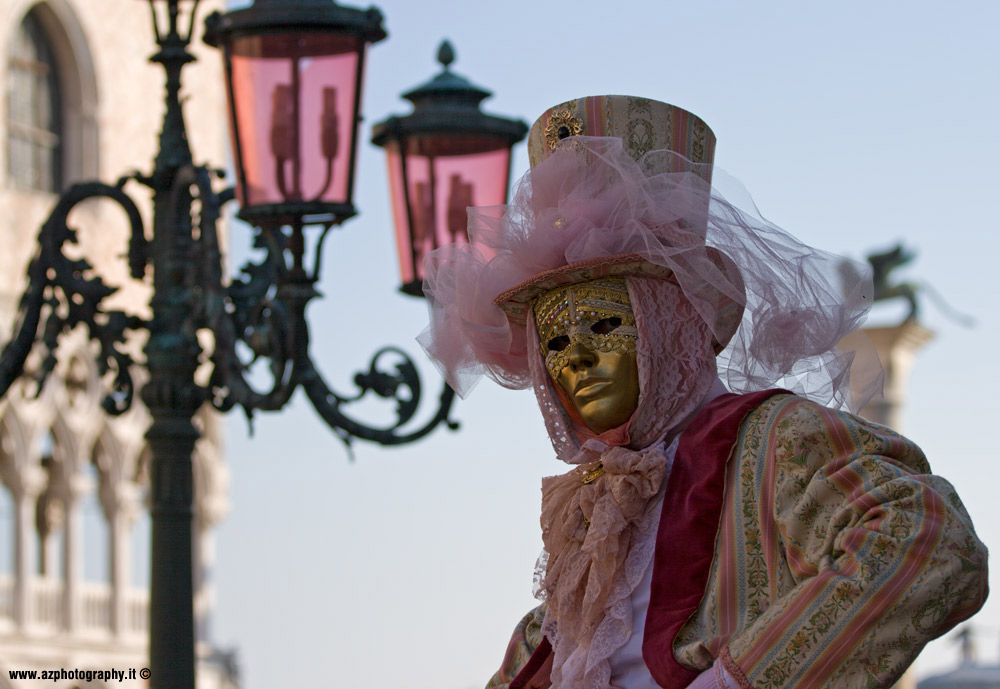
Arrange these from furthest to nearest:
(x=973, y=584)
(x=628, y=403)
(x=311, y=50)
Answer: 1. (x=311, y=50)
2. (x=628, y=403)
3. (x=973, y=584)

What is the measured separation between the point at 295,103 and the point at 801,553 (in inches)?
102

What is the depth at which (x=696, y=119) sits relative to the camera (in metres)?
2.81

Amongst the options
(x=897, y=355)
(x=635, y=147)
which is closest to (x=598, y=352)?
(x=635, y=147)

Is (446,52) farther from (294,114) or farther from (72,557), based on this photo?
(72,557)

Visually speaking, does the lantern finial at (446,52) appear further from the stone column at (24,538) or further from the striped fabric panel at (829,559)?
the stone column at (24,538)

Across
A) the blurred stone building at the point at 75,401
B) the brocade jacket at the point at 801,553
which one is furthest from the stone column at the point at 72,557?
the brocade jacket at the point at 801,553

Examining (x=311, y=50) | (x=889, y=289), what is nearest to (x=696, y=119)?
(x=311, y=50)

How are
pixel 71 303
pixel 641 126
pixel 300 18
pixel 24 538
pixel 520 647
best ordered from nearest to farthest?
pixel 641 126 < pixel 520 647 < pixel 300 18 < pixel 71 303 < pixel 24 538

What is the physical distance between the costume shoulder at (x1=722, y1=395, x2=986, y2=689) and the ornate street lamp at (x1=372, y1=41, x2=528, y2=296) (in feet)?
9.03

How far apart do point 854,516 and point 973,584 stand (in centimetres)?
17

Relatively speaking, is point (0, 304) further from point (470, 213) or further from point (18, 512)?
point (470, 213)

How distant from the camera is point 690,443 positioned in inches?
106

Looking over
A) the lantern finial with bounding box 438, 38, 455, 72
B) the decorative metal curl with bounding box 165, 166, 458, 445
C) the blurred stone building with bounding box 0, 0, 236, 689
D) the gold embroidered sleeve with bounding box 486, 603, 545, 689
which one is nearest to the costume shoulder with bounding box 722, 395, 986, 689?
the gold embroidered sleeve with bounding box 486, 603, 545, 689

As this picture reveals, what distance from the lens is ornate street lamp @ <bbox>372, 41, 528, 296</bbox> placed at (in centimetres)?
527
